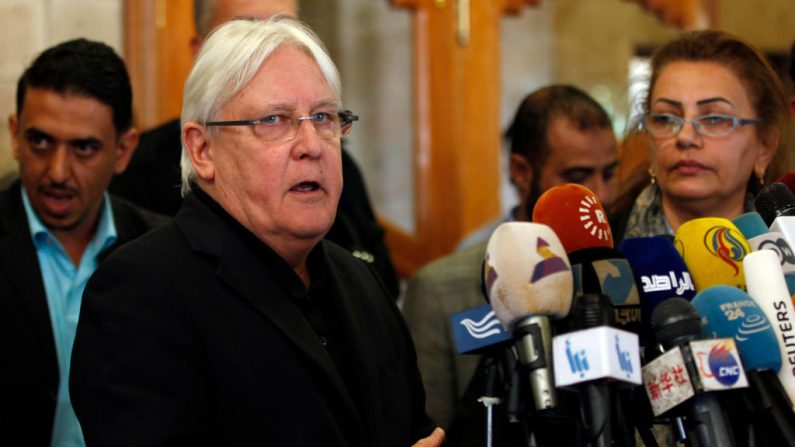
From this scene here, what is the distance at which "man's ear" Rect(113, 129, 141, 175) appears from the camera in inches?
129

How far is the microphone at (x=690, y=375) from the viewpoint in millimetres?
1719

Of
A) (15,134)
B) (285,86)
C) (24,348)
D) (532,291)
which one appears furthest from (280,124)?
(15,134)

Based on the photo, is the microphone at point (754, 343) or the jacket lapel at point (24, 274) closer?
the microphone at point (754, 343)

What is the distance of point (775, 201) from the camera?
2240 mm

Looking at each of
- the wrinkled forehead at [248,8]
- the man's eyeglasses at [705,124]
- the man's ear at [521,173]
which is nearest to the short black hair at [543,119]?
the man's ear at [521,173]

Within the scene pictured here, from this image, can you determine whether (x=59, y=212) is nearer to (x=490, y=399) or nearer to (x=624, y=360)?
(x=490, y=399)

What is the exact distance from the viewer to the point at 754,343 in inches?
72.3

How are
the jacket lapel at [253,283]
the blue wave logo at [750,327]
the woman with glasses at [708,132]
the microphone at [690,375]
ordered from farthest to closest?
the woman with glasses at [708,132], the jacket lapel at [253,283], the blue wave logo at [750,327], the microphone at [690,375]

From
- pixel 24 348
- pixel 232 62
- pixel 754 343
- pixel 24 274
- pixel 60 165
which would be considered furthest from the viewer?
pixel 60 165

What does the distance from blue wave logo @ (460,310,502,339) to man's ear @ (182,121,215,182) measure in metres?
0.62

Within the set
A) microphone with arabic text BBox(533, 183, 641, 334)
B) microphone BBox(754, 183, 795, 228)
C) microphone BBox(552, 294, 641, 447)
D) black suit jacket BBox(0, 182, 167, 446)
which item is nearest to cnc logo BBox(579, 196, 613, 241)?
microphone with arabic text BBox(533, 183, 641, 334)

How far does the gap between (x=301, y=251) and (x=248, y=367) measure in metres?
0.31

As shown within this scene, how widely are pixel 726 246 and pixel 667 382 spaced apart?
44cm

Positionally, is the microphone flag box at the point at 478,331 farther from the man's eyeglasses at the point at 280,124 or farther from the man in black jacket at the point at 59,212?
the man in black jacket at the point at 59,212
